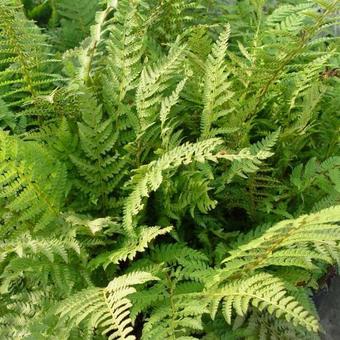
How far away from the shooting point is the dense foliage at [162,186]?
1.34 m

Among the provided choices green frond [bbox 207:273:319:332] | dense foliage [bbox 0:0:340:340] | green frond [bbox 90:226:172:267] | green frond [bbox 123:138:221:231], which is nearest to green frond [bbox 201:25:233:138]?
dense foliage [bbox 0:0:340:340]

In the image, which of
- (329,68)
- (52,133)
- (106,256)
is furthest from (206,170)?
(329,68)

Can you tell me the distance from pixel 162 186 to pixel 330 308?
2.33 ft

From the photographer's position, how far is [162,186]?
1.53 metres

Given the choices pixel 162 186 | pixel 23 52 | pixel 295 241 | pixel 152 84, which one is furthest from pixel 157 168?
pixel 23 52

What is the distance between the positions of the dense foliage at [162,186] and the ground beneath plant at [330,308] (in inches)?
4.9

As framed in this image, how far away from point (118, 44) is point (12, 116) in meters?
0.38

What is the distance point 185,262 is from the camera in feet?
4.73

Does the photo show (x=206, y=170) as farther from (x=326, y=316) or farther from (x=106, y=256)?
(x=326, y=316)

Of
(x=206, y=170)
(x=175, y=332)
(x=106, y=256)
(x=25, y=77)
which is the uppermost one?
(x=25, y=77)

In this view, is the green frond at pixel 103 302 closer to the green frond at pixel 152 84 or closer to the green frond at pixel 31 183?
the green frond at pixel 31 183

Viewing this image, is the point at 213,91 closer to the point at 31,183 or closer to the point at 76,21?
the point at 31,183

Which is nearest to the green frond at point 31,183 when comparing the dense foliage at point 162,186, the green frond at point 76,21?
the dense foliage at point 162,186

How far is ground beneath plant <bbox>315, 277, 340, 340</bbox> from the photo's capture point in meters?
1.76
